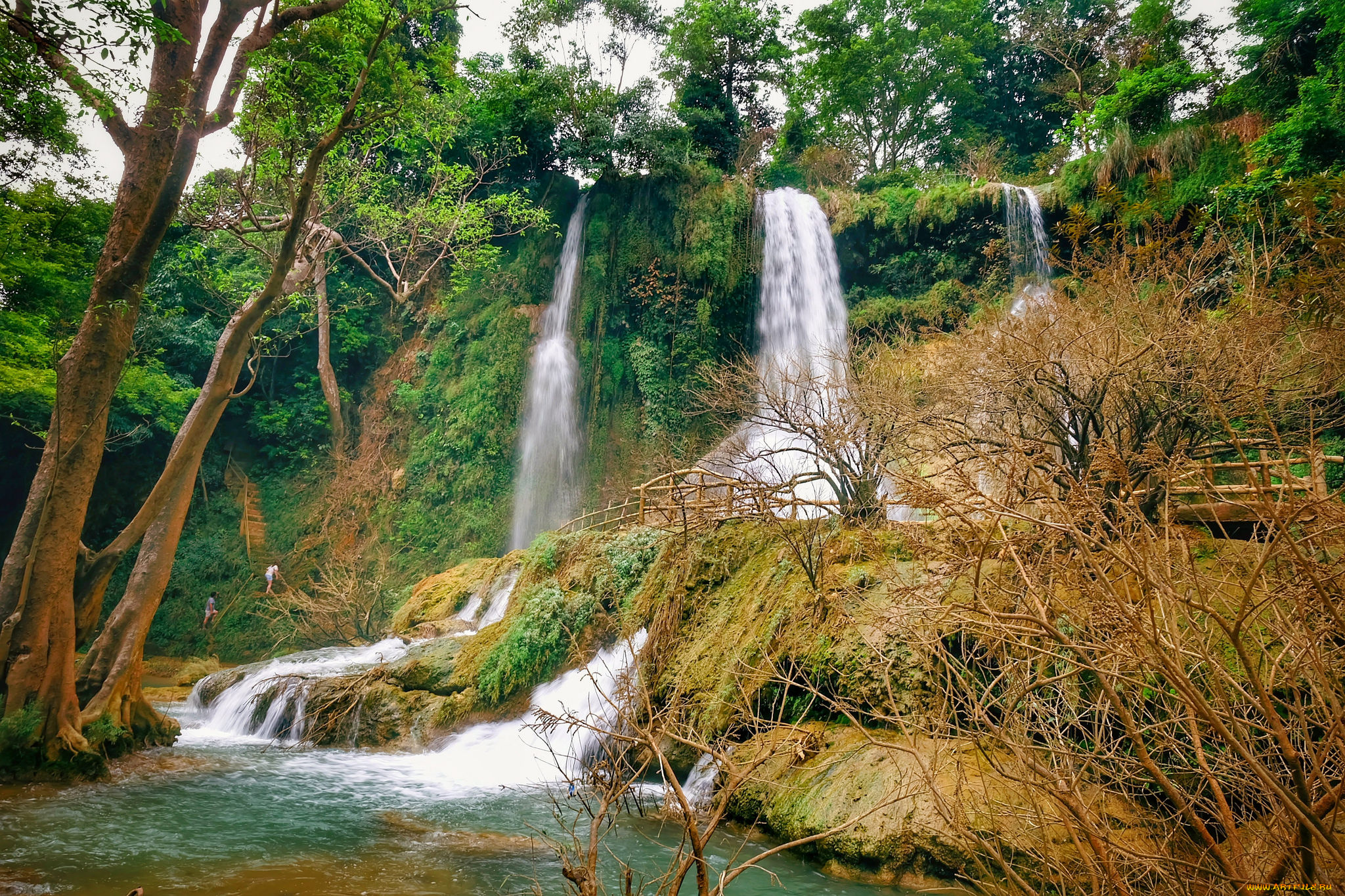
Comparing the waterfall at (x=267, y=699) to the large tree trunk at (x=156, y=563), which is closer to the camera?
the large tree trunk at (x=156, y=563)

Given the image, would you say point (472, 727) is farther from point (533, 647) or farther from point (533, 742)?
point (533, 647)

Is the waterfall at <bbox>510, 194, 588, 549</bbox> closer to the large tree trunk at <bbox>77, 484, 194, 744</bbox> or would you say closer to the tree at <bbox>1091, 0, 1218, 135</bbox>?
the large tree trunk at <bbox>77, 484, 194, 744</bbox>

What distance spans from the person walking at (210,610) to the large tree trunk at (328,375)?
4772 millimetres

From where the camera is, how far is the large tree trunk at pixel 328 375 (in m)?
19.8

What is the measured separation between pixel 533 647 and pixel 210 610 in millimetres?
12407

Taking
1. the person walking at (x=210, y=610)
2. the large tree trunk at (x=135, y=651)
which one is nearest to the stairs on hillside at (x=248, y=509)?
the person walking at (x=210, y=610)

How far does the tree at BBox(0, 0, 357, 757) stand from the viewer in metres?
6.80

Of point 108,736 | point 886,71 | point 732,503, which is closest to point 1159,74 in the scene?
point 886,71

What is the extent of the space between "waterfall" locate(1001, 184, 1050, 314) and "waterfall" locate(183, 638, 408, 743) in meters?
16.0

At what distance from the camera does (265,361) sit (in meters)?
21.4

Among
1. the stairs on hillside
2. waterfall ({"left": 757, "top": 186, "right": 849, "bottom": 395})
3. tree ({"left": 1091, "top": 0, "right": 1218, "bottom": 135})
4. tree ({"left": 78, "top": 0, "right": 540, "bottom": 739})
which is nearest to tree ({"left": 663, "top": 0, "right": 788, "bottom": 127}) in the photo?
waterfall ({"left": 757, "top": 186, "right": 849, "bottom": 395})

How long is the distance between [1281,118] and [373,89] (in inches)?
622

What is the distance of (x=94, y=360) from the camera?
7066 millimetres

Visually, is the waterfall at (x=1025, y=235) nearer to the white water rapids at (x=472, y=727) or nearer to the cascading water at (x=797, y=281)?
the cascading water at (x=797, y=281)
